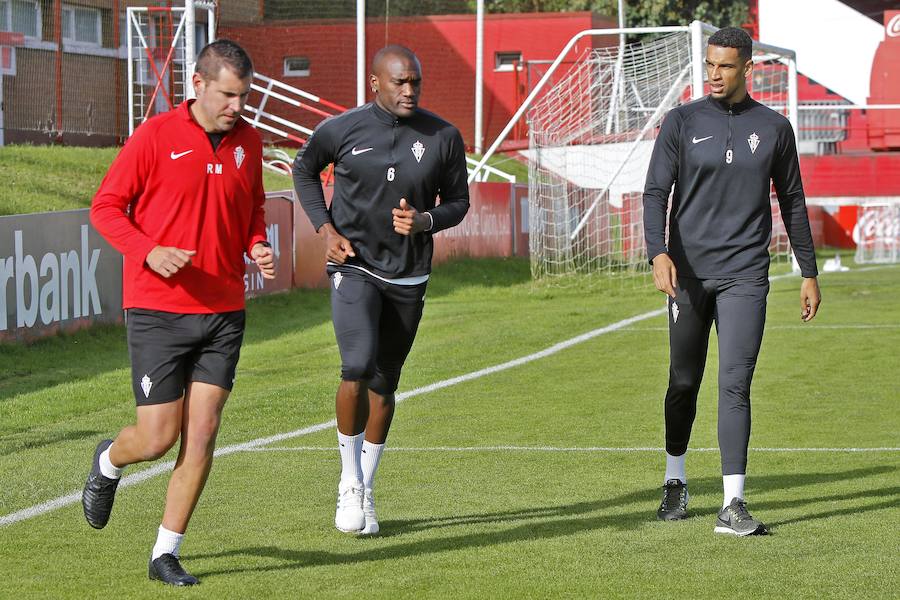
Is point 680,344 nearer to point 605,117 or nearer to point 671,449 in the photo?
point 671,449

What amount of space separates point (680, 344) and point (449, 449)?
9.01ft

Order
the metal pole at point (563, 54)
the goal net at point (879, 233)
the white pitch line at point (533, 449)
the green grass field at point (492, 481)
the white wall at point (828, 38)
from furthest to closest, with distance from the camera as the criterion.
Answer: the white wall at point (828, 38) → the goal net at point (879, 233) → the metal pole at point (563, 54) → the white pitch line at point (533, 449) → the green grass field at point (492, 481)

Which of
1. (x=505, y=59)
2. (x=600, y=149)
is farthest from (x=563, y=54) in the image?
(x=505, y=59)

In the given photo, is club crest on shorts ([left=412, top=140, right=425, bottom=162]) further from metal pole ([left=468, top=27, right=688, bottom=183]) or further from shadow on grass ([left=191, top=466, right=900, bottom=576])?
metal pole ([left=468, top=27, right=688, bottom=183])

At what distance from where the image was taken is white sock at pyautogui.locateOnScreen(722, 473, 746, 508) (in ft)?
23.1

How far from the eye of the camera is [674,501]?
7445 mm

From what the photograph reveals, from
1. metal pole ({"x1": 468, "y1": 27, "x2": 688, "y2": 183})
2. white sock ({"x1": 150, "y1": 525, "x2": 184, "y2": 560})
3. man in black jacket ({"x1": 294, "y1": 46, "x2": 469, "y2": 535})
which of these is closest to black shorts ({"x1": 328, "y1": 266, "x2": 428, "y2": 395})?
man in black jacket ({"x1": 294, "y1": 46, "x2": 469, "y2": 535})

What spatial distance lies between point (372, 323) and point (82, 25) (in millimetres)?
23774

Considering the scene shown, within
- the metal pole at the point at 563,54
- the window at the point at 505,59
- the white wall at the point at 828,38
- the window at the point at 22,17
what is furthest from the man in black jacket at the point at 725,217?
the white wall at the point at 828,38

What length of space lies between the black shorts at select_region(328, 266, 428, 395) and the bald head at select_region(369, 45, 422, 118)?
78 centimetres

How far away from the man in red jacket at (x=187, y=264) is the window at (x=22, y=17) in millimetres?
23055

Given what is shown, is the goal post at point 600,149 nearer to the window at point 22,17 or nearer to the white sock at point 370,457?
the window at point 22,17

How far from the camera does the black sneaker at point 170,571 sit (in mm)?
5984

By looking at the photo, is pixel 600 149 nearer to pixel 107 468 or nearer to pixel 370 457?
pixel 370 457
